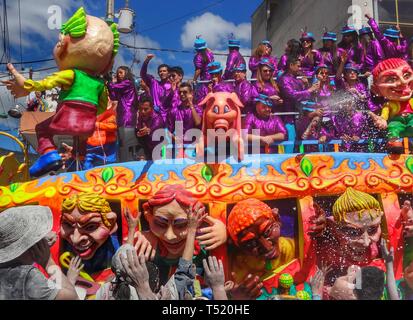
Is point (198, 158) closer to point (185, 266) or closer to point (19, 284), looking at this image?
point (185, 266)

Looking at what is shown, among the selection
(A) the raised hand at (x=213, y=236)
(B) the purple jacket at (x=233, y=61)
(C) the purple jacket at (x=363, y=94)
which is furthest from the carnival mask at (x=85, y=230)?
(B) the purple jacket at (x=233, y=61)

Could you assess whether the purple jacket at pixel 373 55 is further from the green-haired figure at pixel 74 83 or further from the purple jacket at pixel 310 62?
the green-haired figure at pixel 74 83

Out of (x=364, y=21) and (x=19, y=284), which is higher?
(x=364, y=21)

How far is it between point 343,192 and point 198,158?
41.4 inches

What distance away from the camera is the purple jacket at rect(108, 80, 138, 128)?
4.52 meters

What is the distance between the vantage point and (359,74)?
468cm

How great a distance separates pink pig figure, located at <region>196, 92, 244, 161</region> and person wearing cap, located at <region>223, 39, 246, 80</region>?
1.85m

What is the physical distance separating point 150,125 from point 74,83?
1.04 m

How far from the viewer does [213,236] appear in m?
3.02

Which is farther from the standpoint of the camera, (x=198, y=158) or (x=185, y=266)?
(x=198, y=158)

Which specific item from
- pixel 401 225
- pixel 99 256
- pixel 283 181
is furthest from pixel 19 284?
pixel 401 225

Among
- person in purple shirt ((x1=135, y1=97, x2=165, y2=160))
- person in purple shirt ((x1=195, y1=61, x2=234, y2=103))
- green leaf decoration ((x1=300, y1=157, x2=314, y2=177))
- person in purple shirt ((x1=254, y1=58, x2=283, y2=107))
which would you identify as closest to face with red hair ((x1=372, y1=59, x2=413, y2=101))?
green leaf decoration ((x1=300, y1=157, x2=314, y2=177))

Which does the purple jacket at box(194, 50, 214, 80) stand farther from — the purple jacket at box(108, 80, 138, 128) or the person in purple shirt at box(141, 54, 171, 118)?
the purple jacket at box(108, 80, 138, 128)

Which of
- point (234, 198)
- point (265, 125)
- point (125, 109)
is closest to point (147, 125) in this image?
point (125, 109)
